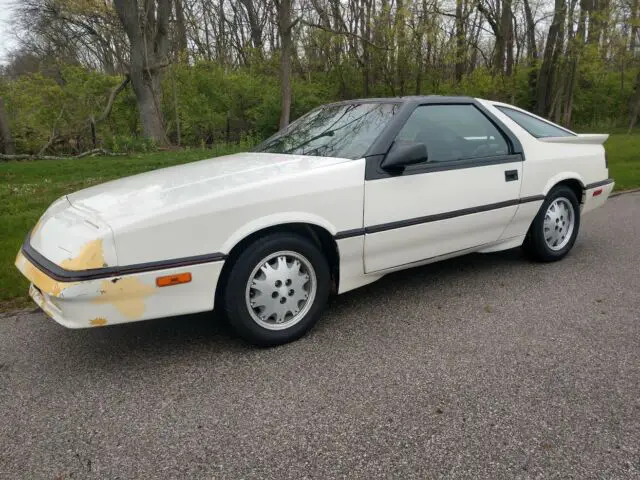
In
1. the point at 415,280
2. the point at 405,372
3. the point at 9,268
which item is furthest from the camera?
the point at 9,268

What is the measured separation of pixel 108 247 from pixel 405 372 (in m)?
1.62

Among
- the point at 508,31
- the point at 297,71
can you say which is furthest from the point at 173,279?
the point at 508,31

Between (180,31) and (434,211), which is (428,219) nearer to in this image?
(434,211)

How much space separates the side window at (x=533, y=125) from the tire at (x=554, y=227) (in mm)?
481

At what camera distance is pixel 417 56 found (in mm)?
19547

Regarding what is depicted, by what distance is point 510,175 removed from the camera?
3.93 m

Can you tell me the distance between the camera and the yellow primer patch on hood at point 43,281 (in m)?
2.43

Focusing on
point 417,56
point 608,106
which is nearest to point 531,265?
point 417,56

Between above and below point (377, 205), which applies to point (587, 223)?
below

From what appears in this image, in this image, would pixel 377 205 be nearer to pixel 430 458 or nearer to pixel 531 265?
pixel 430 458

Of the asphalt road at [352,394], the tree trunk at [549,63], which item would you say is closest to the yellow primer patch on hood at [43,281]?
the asphalt road at [352,394]

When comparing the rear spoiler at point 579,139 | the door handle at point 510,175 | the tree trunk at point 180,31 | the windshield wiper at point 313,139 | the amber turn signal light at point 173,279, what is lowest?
the amber turn signal light at point 173,279

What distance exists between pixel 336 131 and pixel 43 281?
84.0 inches

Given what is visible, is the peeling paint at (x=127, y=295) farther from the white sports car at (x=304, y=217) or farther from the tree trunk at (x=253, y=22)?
the tree trunk at (x=253, y=22)
